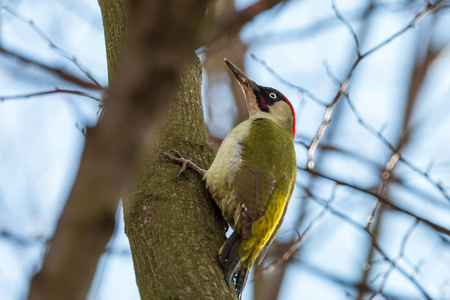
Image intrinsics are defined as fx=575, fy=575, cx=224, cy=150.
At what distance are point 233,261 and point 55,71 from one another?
2.57 metres

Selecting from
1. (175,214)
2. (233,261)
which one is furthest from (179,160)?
(233,261)

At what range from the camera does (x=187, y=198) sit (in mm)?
3072

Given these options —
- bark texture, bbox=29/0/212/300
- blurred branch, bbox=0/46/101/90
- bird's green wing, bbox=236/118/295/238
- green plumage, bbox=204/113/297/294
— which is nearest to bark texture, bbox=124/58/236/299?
green plumage, bbox=204/113/297/294

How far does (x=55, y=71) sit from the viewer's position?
465cm

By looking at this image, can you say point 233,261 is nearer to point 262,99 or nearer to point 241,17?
point 241,17

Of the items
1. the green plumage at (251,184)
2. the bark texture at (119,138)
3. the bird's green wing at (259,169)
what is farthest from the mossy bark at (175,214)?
the bark texture at (119,138)

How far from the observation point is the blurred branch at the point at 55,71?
4395 mm

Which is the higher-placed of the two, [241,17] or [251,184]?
[241,17]

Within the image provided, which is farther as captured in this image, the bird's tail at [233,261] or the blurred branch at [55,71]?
the blurred branch at [55,71]

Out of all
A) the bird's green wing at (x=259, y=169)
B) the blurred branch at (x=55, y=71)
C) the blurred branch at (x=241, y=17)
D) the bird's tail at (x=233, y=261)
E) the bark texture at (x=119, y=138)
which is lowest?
the bird's tail at (x=233, y=261)

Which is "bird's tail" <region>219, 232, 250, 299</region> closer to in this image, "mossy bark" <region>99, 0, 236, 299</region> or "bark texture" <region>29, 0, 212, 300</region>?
"mossy bark" <region>99, 0, 236, 299</region>

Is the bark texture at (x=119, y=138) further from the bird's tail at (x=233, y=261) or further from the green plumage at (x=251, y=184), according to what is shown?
the green plumage at (x=251, y=184)

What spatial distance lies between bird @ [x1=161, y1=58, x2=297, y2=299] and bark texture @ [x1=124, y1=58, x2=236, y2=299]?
Answer: 9 centimetres

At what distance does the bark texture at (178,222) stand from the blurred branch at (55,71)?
1065 millimetres
